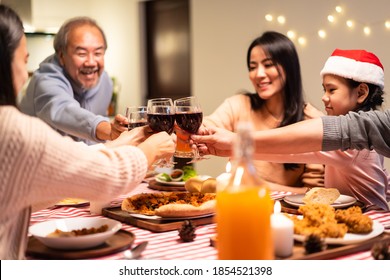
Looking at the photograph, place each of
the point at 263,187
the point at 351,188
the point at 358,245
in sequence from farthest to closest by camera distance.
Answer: the point at 351,188, the point at 358,245, the point at 263,187

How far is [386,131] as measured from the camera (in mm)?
1469

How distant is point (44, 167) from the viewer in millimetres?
896

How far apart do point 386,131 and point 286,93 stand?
1.31 metres

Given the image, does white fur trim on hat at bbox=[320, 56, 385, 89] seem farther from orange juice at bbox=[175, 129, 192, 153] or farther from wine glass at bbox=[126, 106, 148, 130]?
wine glass at bbox=[126, 106, 148, 130]

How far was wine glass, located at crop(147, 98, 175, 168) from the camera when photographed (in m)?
1.46

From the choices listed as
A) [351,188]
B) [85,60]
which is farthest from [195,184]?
[85,60]

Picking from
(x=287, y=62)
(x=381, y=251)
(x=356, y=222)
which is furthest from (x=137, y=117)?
(x=287, y=62)

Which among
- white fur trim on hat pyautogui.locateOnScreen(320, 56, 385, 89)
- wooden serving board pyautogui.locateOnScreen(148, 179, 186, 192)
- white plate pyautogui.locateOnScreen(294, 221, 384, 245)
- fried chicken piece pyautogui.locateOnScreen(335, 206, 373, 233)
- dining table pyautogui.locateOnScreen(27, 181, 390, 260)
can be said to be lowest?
wooden serving board pyautogui.locateOnScreen(148, 179, 186, 192)

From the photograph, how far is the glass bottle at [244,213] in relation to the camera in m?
0.74

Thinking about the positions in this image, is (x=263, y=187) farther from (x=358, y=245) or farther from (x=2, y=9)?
(x=2, y=9)

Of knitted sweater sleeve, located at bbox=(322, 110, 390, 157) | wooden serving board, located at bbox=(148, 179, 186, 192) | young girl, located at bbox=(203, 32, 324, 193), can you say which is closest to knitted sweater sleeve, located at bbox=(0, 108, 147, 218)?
knitted sweater sleeve, located at bbox=(322, 110, 390, 157)

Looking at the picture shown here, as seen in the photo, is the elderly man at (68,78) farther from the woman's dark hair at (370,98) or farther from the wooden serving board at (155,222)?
the woman's dark hair at (370,98)

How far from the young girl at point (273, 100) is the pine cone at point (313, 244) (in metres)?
1.54

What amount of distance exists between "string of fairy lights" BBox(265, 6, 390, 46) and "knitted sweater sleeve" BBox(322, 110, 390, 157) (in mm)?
1909
